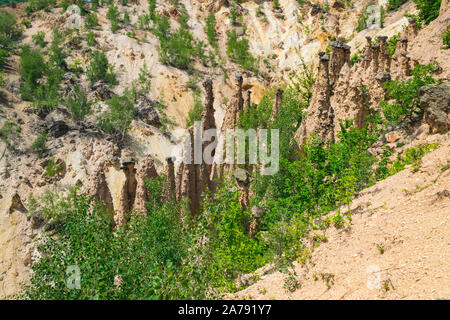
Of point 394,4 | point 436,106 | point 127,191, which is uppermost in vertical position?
point 394,4

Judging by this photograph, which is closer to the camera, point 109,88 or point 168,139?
point 168,139

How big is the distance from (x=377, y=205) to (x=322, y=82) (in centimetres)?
1337

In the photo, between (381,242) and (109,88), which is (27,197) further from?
(381,242)

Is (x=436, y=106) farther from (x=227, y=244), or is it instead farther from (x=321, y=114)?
(x=227, y=244)

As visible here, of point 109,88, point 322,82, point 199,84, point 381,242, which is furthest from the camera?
point 199,84

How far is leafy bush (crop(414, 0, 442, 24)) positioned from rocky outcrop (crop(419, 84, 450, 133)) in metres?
18.3

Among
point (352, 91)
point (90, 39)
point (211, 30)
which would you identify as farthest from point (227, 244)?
point (211, 30)

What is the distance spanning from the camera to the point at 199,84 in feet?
161

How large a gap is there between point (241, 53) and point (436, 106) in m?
43.3

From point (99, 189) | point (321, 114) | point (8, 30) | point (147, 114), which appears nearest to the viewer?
point (321, 114)

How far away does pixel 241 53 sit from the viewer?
179ft

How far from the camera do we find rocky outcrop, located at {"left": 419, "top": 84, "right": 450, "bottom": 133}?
14.2 meters

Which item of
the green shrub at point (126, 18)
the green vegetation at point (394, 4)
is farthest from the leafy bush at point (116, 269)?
the green shrub at point (126, 18)
